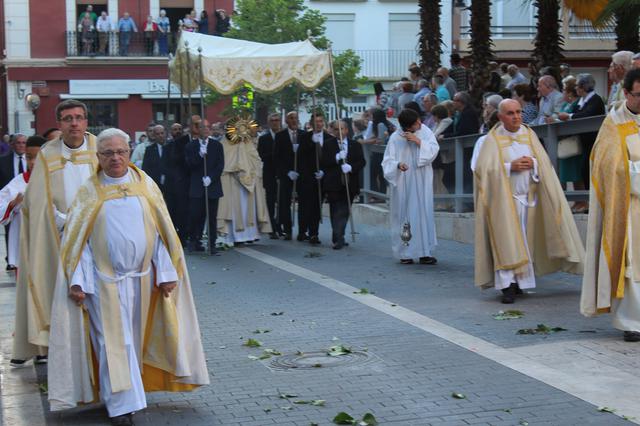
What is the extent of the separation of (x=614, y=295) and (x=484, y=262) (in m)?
2.50

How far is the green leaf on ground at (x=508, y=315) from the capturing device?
1000 cm

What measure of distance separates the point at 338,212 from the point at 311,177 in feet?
4.67

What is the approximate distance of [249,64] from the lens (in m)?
17.7

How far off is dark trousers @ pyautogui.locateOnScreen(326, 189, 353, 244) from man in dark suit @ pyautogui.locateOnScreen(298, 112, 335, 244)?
73cm

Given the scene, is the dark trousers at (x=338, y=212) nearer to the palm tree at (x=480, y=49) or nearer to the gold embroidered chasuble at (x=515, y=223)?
the palm tree at (x=480, y=49)

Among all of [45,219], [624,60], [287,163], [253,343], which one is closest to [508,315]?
[253,343]

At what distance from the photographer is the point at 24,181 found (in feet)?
34.5

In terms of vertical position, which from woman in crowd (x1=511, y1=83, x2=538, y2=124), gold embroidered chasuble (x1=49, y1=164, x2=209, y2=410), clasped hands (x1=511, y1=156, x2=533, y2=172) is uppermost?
woman in crowd (x1=511, y1=83, x2=538, y2=124)

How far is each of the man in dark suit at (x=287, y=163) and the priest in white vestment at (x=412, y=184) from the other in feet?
13.9

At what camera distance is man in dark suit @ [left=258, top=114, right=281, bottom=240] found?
1927 cm

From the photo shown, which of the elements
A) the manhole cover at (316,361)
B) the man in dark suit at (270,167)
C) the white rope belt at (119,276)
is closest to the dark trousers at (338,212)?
the man in dark suit at (270,167)

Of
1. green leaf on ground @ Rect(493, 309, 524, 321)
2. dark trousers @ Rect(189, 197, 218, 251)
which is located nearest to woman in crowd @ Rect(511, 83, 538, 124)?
dark trousers @ Rect(189, 197, 218, 251)

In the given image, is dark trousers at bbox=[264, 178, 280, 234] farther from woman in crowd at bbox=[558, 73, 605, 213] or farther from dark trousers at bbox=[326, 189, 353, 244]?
woman in crowd at bbox=[558, 73, 605, 213]

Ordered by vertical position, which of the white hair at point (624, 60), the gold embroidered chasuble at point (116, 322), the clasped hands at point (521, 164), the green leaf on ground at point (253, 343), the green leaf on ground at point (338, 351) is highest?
the white hair at point (624, 60)
